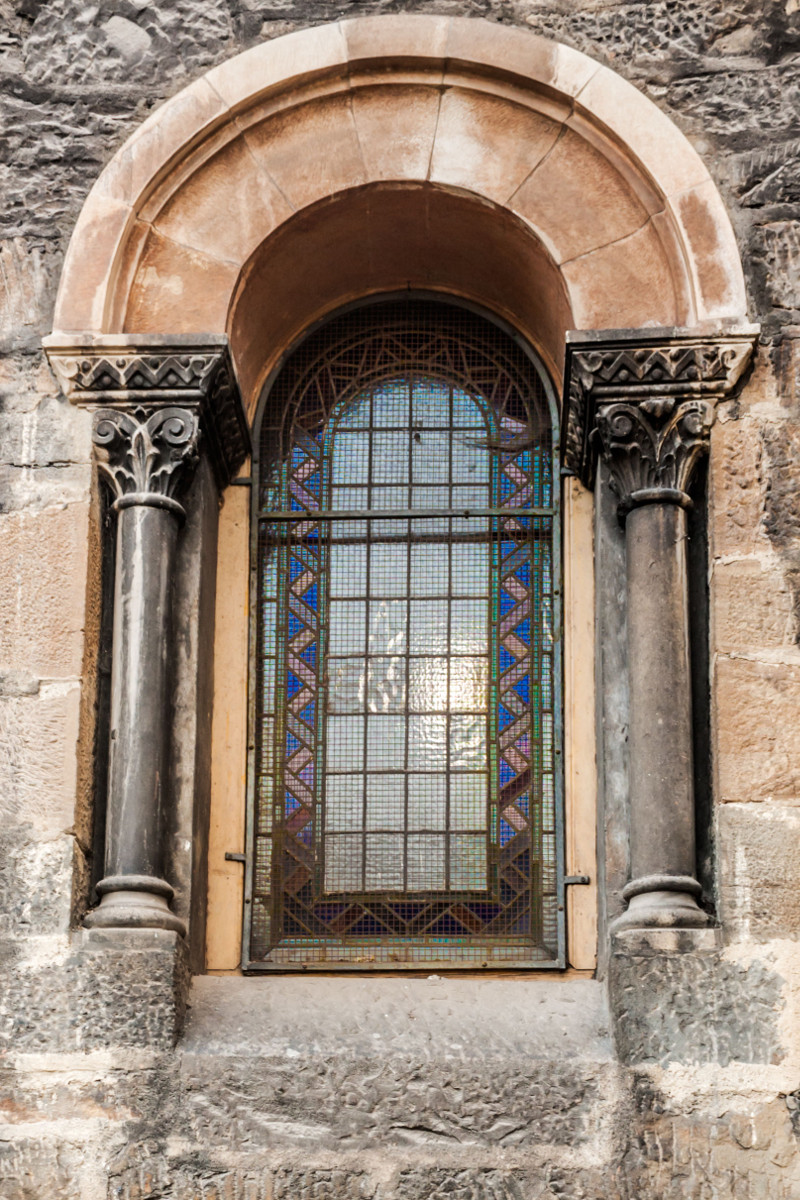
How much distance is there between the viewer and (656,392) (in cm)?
643

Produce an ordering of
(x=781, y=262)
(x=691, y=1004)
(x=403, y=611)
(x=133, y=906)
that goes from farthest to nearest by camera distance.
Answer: (x=403, y=611) → (x=781, y=262) → (x=133, y=906) → (x=691, y=1004)

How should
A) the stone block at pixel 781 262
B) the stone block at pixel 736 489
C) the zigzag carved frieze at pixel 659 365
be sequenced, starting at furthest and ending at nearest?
the stone block at pixel 781 262 < the zigzag carved frieze at pixel 659 365 < the stone block at pixel 736 489

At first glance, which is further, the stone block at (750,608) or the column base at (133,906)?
the stone block at (750,608)

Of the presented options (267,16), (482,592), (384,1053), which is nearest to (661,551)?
(482,592)

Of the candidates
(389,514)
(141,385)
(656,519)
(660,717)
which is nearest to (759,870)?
(660,717)

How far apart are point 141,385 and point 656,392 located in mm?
1721

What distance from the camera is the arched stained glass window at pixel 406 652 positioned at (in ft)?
21.5

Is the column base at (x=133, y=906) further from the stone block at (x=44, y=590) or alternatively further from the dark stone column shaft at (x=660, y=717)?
the dark stone column shaft at (x=660, y=717)

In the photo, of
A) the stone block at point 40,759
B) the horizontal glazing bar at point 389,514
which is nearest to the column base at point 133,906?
the stone block at point 40,759

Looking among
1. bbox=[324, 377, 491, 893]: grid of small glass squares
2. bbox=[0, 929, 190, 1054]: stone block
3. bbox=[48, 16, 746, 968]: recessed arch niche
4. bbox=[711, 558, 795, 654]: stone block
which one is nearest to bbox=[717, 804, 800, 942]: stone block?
bbox=[711, 558, 795, 654]: stone block

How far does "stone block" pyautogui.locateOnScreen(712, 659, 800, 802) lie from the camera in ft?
19.7

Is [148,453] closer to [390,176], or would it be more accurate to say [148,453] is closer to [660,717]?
[390,176]

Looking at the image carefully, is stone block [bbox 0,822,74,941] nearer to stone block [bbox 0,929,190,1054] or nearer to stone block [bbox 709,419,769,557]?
stone block [bbox 0,929,190,1054]

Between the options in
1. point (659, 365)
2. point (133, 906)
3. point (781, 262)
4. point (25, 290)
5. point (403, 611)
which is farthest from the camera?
point (403, 611)
